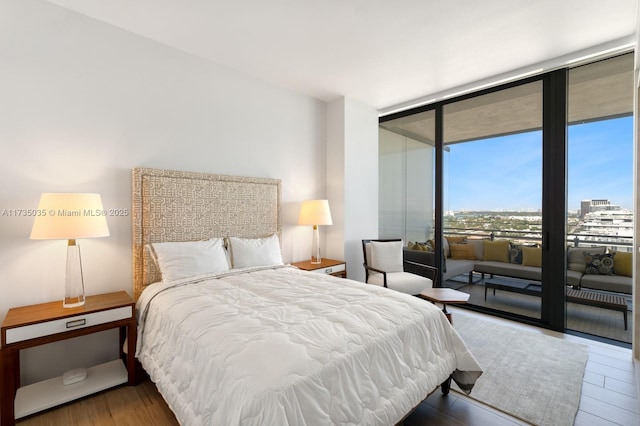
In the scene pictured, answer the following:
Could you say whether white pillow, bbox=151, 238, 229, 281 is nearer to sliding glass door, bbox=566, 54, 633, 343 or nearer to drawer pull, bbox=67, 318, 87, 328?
drawer pull, bbox=67, 318, 87, 328

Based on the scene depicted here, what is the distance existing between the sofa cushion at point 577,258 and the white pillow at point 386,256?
178cm

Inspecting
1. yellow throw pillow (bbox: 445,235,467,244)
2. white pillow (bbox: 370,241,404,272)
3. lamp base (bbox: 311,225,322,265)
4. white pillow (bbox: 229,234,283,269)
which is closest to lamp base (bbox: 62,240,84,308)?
white pillow (bbox: 229,234,283,269)

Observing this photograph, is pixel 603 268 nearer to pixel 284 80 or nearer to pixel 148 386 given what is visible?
pixel 284 80

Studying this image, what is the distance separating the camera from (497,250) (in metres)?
3.75

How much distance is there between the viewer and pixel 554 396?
207 cm

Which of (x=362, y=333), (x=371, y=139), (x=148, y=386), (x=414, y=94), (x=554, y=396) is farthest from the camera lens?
(x=371, y=139)

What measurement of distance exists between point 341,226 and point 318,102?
182 cm

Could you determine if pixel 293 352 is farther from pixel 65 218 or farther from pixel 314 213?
pixel 314 213

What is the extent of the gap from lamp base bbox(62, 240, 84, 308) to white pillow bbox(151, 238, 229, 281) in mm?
540

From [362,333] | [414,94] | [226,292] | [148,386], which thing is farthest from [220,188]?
[414,94]

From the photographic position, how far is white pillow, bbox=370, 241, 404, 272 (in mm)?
3863

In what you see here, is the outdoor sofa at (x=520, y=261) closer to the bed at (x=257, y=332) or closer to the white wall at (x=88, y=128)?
the bed at (x=257, y=332)

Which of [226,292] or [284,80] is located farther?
[284,80]

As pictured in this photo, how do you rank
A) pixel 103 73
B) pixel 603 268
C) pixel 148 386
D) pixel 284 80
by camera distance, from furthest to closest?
1. pixel 284 80
2. pixel 603 268
3. pixel 103 73
4. pixel 148 386
